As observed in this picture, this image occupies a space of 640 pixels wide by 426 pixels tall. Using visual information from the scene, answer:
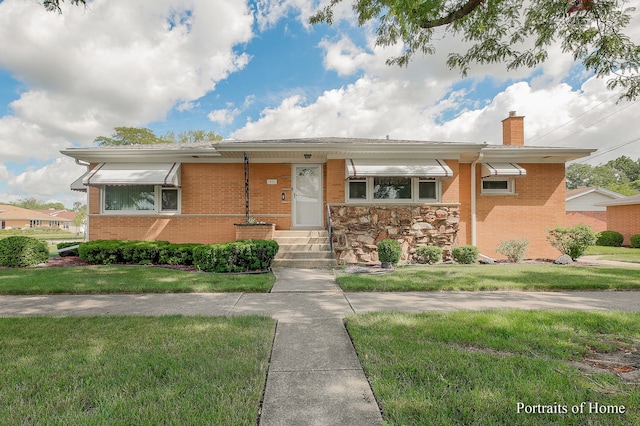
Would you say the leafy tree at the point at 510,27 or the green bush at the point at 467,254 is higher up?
the leafy tree at the point at 510,27

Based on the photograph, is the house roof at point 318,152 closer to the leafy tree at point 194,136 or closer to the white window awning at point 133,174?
the white window awning at point 133,174

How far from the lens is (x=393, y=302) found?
14.9 ft

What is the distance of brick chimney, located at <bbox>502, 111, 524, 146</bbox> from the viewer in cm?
1181

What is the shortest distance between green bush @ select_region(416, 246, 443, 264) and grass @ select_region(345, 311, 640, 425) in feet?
16.2

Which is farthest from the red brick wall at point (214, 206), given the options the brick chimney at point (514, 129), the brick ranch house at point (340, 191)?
the brick chimney at point (514, 129)

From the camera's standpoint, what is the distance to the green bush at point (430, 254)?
28.7 ft

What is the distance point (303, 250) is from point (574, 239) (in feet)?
27.8

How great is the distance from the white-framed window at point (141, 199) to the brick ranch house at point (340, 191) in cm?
4

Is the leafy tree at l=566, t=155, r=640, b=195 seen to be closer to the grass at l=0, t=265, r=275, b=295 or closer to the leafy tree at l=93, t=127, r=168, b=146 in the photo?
the grass at l=0, t=265, r=275, b=295

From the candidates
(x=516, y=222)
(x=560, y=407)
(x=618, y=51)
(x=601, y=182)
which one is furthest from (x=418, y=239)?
(x=601, y=182)

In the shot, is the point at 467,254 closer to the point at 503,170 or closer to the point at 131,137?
the point at 503,170

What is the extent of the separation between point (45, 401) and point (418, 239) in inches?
358

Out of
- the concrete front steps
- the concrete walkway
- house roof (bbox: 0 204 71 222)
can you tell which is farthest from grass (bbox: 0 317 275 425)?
house roof (bbox: 0 204 71 222)

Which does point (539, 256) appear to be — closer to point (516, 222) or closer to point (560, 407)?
point (516, 222)
